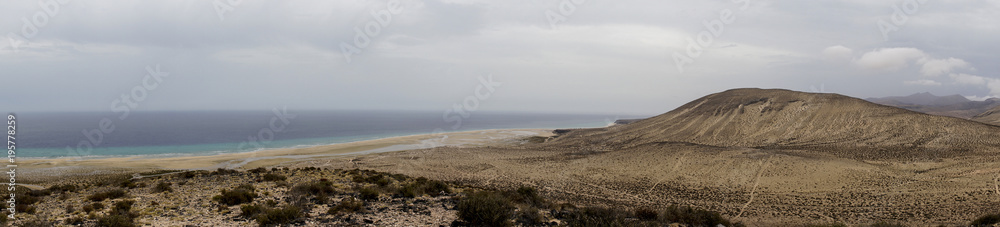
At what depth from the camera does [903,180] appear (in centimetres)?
1980

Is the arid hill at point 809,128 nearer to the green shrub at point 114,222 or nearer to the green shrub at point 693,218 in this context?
the green shrub at point 693,218

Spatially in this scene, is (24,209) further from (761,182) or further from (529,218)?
(761,182)

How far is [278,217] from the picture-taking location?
8.88 meters

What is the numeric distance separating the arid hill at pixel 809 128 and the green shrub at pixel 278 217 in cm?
3088

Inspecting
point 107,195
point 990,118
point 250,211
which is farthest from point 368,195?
point 990,118

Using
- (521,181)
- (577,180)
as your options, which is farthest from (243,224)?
(577,180)

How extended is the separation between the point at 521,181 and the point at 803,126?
2961 centimetres

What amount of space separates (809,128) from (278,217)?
139 ft

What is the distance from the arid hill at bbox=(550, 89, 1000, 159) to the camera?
90.2 feet

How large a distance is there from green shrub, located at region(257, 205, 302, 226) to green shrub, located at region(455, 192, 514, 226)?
3593 millimetres

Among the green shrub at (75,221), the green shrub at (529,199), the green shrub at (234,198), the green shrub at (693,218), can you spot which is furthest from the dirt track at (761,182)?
the green shrub at (75,221)

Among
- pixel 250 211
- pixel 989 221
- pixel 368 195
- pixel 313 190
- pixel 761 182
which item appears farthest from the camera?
pixel 761 182

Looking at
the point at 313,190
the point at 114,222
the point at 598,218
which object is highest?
the point at 114,222

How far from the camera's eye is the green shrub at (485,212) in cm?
909
